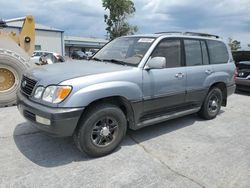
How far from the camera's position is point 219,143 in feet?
15.1

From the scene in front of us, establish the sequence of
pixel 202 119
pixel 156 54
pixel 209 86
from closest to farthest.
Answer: pixel 156 54 < pixel 209 86 < pixel 202 119

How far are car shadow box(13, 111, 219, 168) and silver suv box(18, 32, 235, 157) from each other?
1.04ft

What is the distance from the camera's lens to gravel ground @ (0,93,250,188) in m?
3.30

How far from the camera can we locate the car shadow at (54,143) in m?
3.82

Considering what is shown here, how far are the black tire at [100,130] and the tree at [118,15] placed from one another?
3421cm

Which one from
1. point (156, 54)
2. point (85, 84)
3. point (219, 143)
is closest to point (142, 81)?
point (156, 54)

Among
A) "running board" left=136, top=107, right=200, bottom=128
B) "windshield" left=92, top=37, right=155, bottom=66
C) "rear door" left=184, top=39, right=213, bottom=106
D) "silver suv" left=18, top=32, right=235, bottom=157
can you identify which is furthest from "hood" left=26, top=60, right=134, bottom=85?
"rear door" left=184, top=39, right=213, bottom=106

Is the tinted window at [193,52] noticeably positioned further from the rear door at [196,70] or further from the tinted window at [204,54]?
the tinted window at [204,54]

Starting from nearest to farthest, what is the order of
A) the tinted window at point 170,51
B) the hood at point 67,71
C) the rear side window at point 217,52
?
1. the hood at point 67,71
2. the tinted window at point 170,51
3. the rear side window at point 217,52

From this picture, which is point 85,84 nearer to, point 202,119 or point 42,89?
point 42,89

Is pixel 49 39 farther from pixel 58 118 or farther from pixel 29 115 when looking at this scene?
pixel 58 118

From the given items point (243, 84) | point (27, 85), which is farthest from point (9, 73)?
point (243, 84)

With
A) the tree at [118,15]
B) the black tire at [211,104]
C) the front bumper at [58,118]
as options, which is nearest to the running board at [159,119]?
the black tire at [211,104]

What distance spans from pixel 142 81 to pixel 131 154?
44.7 inches
